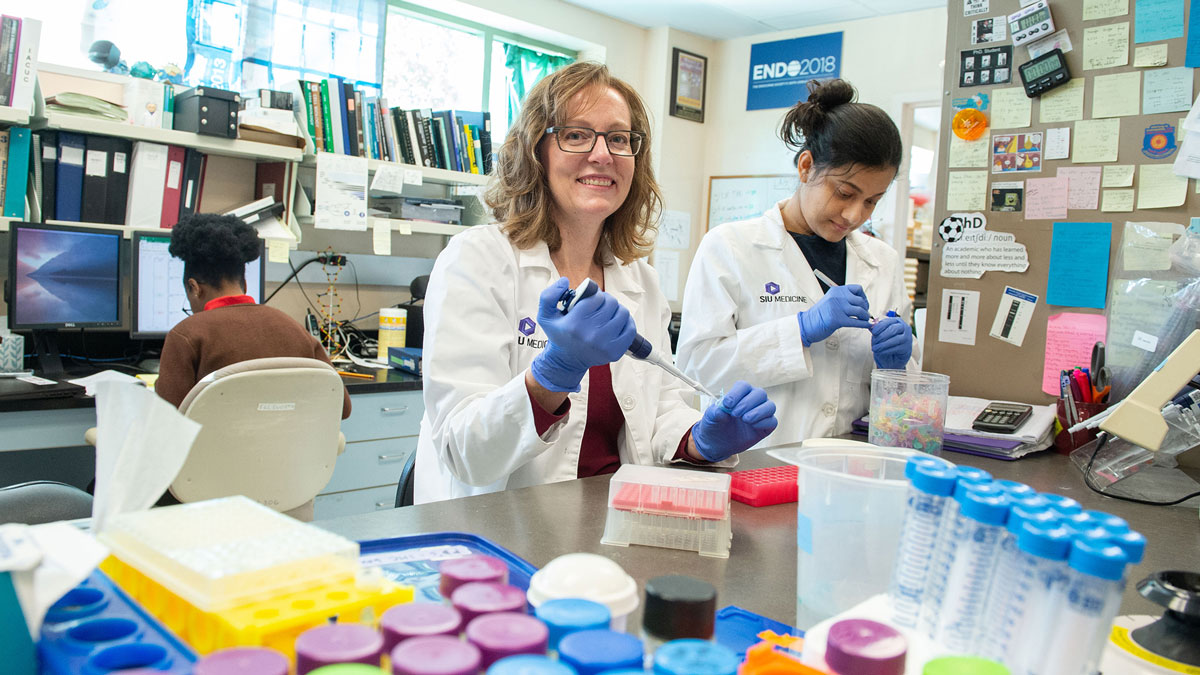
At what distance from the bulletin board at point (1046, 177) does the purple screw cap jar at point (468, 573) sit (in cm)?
171

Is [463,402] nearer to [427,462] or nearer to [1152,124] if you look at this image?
[427,462]

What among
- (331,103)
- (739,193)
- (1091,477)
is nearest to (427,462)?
(1091,477)

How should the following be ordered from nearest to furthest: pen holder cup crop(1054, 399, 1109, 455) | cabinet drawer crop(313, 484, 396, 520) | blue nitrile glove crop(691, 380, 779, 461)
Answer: blue nitrile glove crop(691, 380, 779, 461), pen holder cup crop(1054, 399, 1109, 455), cabinet drawer crop(313, 484, 396, 520)

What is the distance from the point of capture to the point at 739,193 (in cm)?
520

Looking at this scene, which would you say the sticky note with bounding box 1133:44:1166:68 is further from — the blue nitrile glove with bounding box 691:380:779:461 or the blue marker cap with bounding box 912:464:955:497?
the blue marker cap with bounding box 912:464:955:497

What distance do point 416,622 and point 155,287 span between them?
2759mm

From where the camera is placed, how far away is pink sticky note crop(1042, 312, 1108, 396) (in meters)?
1.81

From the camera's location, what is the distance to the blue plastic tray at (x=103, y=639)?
476mm

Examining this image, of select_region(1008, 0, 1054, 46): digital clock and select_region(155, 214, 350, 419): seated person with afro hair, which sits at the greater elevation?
select_region(1008, 0, 1054, 46): digital clock

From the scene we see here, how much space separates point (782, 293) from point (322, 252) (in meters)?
2.34

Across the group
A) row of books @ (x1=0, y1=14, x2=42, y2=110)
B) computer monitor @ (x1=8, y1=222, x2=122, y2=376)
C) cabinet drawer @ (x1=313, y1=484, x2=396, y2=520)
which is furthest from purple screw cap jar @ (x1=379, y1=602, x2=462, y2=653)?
row of books @ (x1=0, y1=14, x2=42, y2=110)

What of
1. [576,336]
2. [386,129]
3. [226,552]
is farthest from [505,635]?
[386,129]

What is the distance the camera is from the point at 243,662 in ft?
1.44

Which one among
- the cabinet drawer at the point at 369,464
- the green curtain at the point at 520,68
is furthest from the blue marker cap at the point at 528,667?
the green curtain at the point at 520,68
